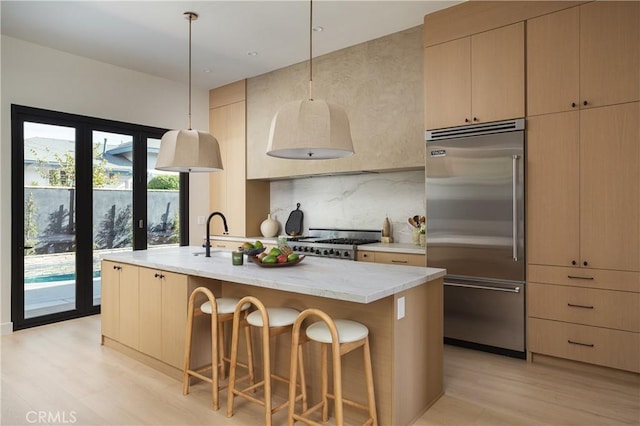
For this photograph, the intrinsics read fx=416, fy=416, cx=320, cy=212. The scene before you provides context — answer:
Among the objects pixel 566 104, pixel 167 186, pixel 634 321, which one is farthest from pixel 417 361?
pixel 167 186

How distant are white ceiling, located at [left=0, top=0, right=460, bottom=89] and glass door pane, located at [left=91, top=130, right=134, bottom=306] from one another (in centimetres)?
98

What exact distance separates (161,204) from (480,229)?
399 centimetres

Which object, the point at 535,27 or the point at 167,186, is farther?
the point at 167,186

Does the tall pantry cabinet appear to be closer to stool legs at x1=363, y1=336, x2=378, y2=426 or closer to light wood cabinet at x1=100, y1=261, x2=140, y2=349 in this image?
stool legs at x1=363, y1=336, x2=378, y2=426

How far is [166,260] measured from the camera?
3193mm

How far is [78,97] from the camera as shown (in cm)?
464

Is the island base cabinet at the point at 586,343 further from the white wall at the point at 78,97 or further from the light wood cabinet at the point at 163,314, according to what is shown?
the white wall at the point at 78,97

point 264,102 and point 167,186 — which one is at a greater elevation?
point 264,102

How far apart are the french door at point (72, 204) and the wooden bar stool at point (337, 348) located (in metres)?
3.52

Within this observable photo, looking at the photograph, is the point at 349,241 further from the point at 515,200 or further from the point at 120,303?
the point at 120,303

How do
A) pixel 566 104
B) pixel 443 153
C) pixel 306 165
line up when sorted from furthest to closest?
1. pixel 306 165
2. pixel 443 153
3. pixel 566 104

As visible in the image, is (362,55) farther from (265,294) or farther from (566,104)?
(265,294)

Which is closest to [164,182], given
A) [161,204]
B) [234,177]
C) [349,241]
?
[161,204]

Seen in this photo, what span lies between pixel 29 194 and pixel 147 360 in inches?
94.5
